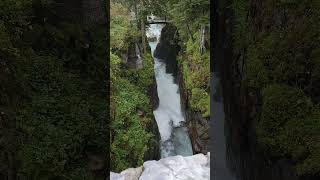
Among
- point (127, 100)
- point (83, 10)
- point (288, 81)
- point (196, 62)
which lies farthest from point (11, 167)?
point (196, 62)

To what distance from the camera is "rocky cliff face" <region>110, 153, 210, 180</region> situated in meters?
10.9

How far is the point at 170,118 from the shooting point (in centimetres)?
2041

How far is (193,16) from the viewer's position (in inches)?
543

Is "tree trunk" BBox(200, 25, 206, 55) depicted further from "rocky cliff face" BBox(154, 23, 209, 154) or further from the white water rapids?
the white water rapids

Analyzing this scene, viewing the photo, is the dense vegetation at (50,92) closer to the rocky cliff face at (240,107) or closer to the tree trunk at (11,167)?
the tree trunk at (11,167)

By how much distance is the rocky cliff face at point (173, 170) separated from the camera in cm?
1085

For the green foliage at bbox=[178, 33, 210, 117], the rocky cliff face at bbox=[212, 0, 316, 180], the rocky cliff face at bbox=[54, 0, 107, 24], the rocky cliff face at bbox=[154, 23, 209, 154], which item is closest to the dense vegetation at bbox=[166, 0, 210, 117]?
the green foliage at bbox=[178, 33, 210, 117]

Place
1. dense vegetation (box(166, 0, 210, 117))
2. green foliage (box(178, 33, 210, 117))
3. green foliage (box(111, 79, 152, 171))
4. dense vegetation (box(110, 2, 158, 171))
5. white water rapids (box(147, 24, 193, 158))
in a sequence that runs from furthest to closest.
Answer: white water rapids (box(147, 24, 193, 158)) → green foliage (box(178, 33, 210, 117)) → dense vegetation (box(166, 0, 210, 117)) → dense vegetation (box(110, 2, 158, 171)) → green foliage (box(111, 79, 152, 171))

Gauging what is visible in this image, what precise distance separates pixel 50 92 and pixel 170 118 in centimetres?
1612

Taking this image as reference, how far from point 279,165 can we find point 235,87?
5.41 ft

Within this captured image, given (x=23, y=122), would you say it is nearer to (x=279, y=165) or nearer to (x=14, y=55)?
(x=14, y=55)

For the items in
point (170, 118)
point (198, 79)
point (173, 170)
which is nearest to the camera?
point (173, 170)

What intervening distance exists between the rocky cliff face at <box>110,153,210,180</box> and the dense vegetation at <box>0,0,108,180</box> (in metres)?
6.37

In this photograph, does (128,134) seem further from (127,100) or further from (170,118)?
(170,118)
